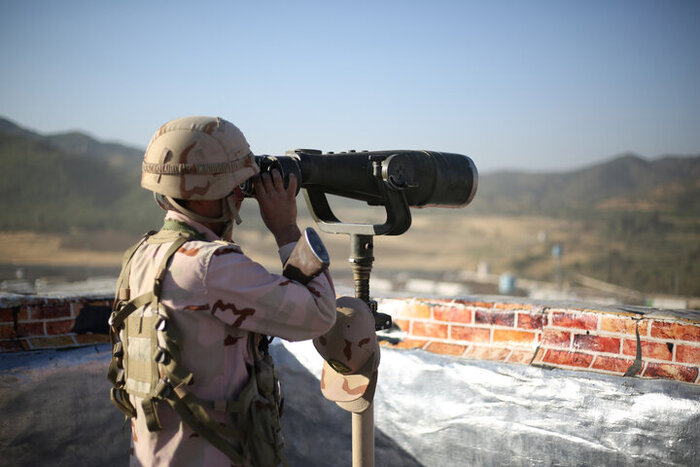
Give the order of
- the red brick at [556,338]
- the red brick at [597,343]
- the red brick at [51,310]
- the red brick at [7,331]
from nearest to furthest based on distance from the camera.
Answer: the red brick at [597,343] < the red brick at [556,338] < the red brick at [7,331] < the red brick at [51,310]

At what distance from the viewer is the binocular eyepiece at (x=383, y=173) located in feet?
6.19

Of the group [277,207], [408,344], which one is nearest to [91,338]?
[408,344]

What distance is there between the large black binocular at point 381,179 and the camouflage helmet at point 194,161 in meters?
0.19

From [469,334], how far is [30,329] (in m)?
2.29

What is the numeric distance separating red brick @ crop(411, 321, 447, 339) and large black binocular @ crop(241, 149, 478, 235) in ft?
3.44

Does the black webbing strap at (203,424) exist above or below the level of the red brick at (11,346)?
above

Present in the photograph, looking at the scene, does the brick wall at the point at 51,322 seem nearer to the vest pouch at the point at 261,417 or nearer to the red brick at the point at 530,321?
the vest pouch at the point at 261,417

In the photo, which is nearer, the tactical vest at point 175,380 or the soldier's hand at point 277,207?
the tactical vest at point 175,380

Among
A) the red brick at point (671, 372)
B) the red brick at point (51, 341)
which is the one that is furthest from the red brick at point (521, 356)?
the red brick at point (51, 341)

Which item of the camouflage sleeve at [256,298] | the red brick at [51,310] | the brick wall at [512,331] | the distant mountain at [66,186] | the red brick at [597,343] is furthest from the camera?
the distant mountain at [66,186]

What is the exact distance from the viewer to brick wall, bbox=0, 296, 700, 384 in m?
2.42

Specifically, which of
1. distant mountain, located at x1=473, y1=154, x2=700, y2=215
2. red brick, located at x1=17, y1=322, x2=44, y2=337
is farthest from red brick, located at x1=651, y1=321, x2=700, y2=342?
distant mountain, located at x1=473, y1=154, x2=700, y2=215

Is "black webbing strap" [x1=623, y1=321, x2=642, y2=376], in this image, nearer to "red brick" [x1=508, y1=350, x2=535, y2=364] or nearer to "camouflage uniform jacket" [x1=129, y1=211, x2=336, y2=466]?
"red brick" [x1=508, y1=350, x2=535, y2=364]

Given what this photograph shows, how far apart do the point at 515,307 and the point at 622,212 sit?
161ft
